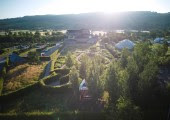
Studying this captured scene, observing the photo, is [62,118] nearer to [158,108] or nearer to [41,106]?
[41,106]

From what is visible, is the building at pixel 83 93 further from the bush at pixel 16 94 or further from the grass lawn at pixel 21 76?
the grass lawn at pixel 21 76

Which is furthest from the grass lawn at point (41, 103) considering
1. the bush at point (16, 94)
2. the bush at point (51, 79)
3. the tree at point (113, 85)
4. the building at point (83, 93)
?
the tree at point (113, 85)

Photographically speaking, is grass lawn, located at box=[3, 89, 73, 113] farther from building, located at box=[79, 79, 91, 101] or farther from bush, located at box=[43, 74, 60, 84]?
bush, located at box=[43, 74, 60, 84]

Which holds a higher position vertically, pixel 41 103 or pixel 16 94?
pixel 16 94

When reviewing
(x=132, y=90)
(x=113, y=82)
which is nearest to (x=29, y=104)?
(x=113, y=82)

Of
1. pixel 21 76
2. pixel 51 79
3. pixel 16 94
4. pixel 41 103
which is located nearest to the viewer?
pixel 41 103

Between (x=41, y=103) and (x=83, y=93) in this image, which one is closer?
(x=41, y=103)

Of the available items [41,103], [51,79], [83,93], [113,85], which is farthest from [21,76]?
[113,85]

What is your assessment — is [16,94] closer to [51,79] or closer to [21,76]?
[51,79]

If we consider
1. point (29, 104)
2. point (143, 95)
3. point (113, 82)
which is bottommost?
point (29, 104)

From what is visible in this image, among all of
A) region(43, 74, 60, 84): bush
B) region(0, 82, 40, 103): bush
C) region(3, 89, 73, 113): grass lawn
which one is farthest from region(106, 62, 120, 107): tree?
region(43, 74, 60, 84): bush
